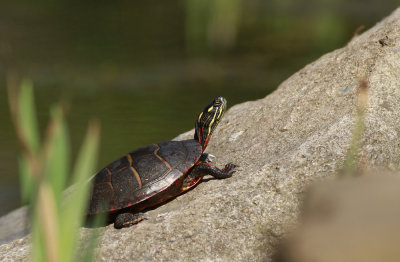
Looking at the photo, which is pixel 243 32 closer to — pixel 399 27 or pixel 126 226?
pixel 399 27

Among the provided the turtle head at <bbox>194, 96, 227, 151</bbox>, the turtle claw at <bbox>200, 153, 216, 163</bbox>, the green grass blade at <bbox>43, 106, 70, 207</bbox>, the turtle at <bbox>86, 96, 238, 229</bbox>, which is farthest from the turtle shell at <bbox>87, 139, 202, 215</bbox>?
the green grass blade at <bbox>43, 106, 70, 207</bbox>

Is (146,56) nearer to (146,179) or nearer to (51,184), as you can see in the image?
(146,179)

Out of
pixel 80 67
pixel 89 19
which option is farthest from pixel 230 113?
pixel 89 19

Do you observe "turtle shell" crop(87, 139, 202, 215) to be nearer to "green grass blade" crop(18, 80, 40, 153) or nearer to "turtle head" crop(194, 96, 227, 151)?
"turtle head" crop(194, 96, 227, 151)

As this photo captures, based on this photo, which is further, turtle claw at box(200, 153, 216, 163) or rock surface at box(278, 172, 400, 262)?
turtle claw at box(200, 153, 216, 163)

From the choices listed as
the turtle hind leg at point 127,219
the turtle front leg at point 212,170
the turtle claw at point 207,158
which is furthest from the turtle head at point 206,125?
the turtle hind leg at point 127,219

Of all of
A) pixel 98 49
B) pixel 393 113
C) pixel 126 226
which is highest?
pixel 393 113

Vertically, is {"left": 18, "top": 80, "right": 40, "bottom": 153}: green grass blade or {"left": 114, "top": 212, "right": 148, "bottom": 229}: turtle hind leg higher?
{"left": 18, "top": 80, "right": 40, "bottom": 153}: green grass blade
